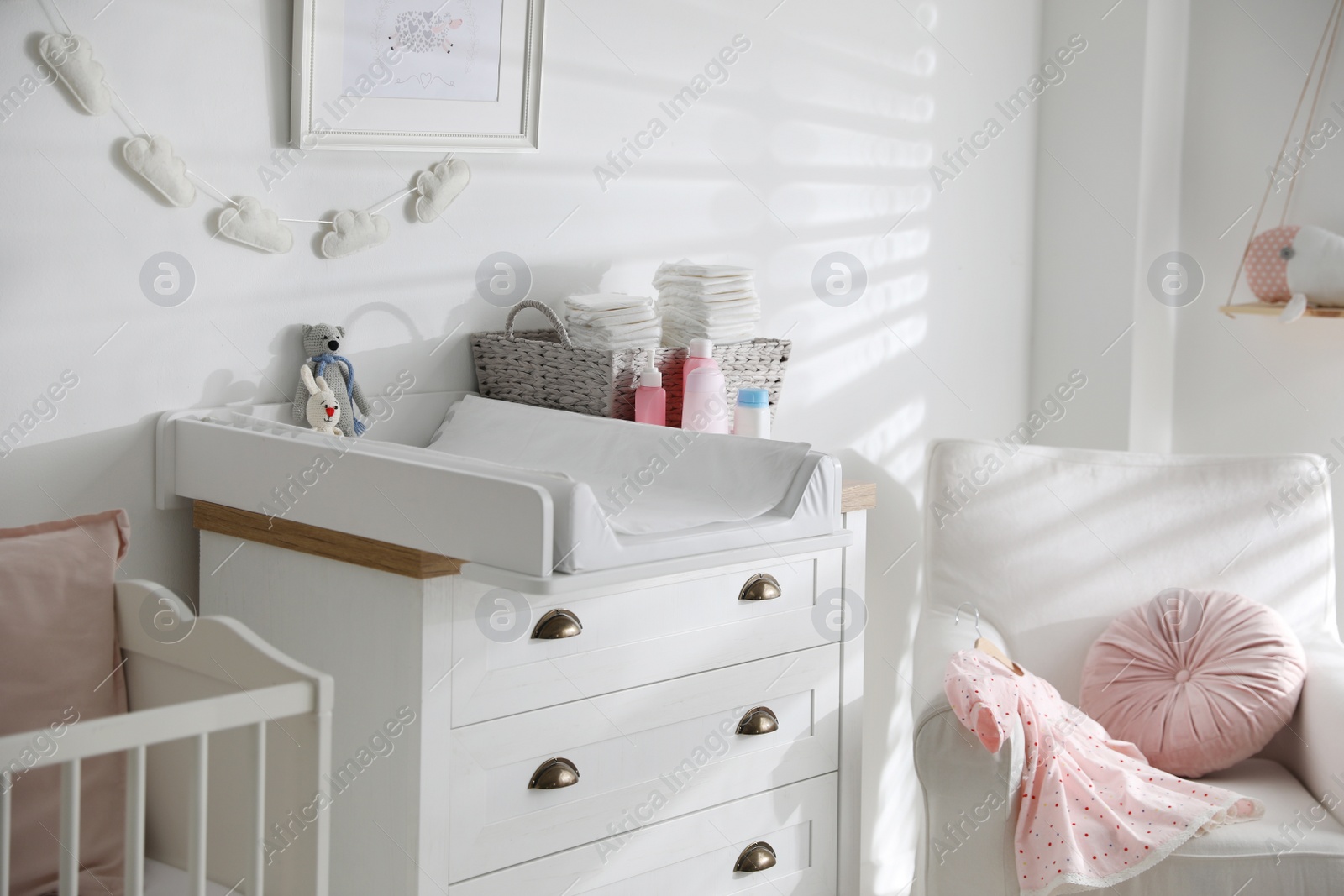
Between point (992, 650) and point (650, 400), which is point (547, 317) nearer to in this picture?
Result: point (650, 400)

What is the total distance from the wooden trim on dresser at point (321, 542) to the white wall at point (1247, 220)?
203cm

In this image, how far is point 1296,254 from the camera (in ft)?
8.17

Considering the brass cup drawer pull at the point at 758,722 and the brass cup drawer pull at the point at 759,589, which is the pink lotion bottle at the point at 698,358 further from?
the brass cup drawer pull at the point at 758,722

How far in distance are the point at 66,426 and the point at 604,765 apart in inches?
32.2

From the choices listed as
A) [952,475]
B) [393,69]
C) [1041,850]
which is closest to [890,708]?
[952,475]

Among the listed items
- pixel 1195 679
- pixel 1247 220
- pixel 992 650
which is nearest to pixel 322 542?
pixel 992 650

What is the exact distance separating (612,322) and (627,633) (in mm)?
497

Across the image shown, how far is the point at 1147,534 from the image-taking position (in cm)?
221

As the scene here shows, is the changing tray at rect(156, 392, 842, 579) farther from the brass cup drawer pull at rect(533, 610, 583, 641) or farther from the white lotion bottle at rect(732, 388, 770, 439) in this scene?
the white lotion bottle at rect(732, 388, 770, 439)

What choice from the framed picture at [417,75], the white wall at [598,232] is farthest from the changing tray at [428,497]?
the framed picture at [417,75]

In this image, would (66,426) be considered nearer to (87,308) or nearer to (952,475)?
(87,308)

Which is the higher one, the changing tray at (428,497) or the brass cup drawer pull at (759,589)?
the changing tray at (428,497)

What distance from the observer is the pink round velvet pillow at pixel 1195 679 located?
1.92 m

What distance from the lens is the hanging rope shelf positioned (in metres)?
2.45
